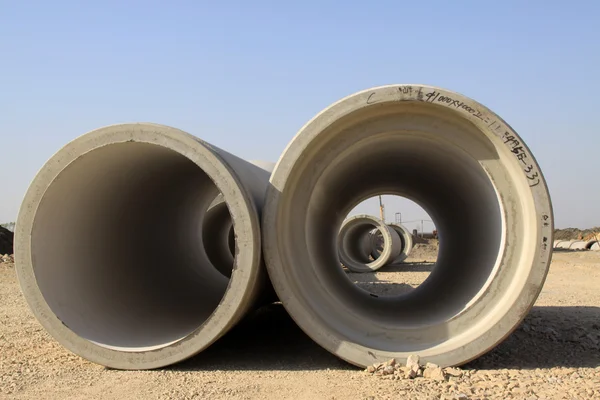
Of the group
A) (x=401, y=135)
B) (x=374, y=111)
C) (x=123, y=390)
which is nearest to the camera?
(x=123, y=390)

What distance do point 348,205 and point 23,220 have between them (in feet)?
18.8

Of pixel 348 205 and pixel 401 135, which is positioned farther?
pixel 348 205

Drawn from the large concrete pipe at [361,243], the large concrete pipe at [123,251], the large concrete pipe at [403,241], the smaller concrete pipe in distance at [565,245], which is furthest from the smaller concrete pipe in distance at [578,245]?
the large concrete pipe at [123,251]

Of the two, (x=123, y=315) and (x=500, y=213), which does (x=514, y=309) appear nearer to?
(x=500, y=213)

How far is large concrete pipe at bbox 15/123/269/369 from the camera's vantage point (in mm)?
4492

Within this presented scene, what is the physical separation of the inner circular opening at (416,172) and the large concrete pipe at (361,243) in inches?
381

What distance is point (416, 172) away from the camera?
24.8 ft

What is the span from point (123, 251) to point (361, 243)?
1593 cm

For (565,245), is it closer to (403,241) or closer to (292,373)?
(403,241)

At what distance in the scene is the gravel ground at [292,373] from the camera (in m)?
3.97

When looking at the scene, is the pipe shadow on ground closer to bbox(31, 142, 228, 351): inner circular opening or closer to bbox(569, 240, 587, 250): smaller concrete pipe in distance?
bbox(31, 142, 228, 351): inner circular opening

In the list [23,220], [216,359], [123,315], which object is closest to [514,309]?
[216,359]

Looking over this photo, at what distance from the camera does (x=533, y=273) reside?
4.42 meters

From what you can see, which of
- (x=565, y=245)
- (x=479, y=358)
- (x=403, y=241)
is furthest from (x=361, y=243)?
(x=479, y=358)
